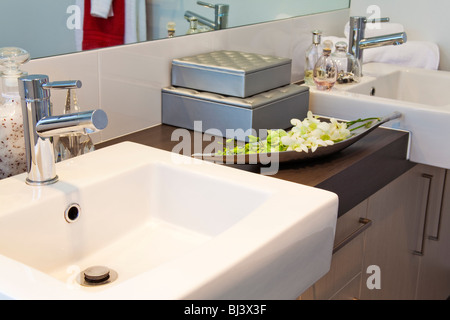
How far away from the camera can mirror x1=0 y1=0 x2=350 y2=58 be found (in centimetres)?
112

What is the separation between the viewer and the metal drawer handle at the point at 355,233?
135 cm

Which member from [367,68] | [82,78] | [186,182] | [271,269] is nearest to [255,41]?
[367,68]

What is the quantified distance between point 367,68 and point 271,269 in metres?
1.39

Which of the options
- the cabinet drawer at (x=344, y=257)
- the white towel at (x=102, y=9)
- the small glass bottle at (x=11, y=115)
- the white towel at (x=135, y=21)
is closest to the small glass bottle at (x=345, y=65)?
the cabinet drawer at (x=344, y=257)

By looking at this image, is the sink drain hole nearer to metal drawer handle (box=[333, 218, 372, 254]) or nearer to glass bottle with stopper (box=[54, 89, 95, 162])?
glass bottle with stopper (box=[54, 89, 95, 162])

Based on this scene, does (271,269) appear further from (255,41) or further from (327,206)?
(255,41)

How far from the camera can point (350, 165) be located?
1.30 m

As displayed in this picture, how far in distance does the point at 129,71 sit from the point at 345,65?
796mm

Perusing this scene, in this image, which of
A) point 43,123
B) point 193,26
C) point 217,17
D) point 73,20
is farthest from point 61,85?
point 217,17

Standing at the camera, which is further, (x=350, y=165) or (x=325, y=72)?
(x=325, y=72)

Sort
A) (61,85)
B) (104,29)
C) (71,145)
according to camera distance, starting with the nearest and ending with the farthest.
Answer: (61,85) → (71,145) → (104,29)

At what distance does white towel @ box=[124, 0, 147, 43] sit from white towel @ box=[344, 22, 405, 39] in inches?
37.5

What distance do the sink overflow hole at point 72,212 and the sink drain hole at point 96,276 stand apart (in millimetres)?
88

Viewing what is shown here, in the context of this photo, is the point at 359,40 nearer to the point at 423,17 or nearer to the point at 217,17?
the point at 423,17
